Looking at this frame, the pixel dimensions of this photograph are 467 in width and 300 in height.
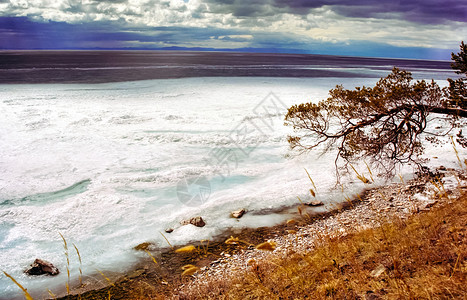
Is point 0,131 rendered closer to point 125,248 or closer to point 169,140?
point 169,140

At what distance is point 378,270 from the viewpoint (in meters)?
4.24

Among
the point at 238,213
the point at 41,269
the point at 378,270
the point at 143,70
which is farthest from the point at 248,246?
the point at 143,70

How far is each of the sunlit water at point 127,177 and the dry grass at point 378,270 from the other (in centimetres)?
333

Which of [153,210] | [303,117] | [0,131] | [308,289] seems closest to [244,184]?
[153,210]

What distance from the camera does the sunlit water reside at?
8195mm

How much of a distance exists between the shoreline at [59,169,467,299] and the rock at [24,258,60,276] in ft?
3.14

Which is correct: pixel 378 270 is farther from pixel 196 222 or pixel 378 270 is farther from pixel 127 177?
pixel 127 177

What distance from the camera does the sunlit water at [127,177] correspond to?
8195mm

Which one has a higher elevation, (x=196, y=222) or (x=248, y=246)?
(x=248, y=246)

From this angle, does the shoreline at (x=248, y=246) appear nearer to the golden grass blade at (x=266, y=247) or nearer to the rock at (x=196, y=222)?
the golden grass blade at (x=266, y=247)

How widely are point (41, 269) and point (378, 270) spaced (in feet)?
23.7

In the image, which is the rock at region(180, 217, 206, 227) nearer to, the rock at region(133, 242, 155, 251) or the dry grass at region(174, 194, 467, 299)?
the rock at region(133, 242, 155, 251)

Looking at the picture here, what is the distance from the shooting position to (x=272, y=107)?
2700 cm

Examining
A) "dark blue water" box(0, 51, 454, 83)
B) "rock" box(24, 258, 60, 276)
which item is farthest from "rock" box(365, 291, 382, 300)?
"dark blue water" box(0, 51, 454, 83)
